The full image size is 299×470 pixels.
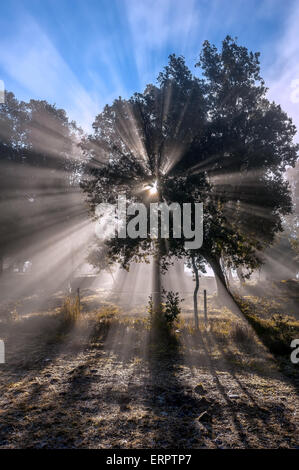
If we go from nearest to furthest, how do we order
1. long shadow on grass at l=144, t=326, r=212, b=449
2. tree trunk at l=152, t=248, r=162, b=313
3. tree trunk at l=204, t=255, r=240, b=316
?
1. long shadow on grass at l=144, t=326, r=212, b=449
2. tree trunk at l=152, t=248, r=162, b=313
3. tree trunk at l=204, t=255, r=240, b=316

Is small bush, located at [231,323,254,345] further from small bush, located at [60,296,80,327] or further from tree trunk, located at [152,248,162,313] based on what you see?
small bush, located at [60,296,80,327]

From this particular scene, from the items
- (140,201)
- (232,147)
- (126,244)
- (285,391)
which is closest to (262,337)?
(285,391)

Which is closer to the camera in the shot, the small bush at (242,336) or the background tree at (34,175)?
the small bush at (242,336)

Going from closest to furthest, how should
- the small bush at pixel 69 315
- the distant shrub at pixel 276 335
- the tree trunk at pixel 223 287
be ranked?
the distant shrub at pixel 276 335 < the small bush at pixel 69 315 < the tree trunk at pixel 223 287

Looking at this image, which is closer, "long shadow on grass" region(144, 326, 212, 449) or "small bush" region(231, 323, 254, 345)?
"long shadow on grass" region(144, 326, 212, 449)

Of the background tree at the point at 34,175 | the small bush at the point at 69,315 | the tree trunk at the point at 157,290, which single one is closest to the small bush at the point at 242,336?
the tree trunk at the point at 157,290


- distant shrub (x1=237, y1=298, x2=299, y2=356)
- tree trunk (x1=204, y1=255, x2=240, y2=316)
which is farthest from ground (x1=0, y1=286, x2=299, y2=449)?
tree trunk (x1=204, y1=255, x2=240, y2=316)

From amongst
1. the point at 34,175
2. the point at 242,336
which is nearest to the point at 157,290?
the point at 242,336

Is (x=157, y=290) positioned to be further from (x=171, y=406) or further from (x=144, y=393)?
(x=171, y=406)

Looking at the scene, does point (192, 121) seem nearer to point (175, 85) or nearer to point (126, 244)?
point (175, 85)

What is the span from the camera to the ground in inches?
120

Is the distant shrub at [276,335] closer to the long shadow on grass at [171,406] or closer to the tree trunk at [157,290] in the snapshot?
the long shadow on grass at [171,406]

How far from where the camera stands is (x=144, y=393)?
4.42 metres

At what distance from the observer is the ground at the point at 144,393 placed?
10.0ft
